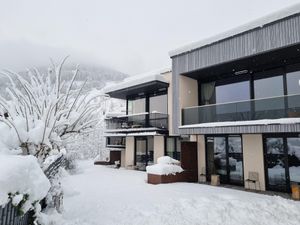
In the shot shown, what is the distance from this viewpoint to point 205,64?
13156mm

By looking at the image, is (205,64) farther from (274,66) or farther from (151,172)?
(151,172)

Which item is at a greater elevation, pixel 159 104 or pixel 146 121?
pixel 159 104

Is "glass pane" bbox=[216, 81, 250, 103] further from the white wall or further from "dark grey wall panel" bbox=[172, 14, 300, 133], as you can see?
Result: "dark grey wall panel" bbox=[172, 14, 300, 133]

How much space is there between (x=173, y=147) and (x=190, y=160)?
3.29 m

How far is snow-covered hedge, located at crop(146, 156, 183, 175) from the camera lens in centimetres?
1354

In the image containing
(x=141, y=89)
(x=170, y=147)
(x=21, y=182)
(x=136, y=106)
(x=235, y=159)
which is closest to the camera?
(x=21, y=182)

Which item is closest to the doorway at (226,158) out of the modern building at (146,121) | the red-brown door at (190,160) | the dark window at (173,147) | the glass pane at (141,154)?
the red-brown door at (190,160)

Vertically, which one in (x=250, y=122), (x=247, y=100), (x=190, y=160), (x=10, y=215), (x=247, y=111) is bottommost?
(x=10, y=215)

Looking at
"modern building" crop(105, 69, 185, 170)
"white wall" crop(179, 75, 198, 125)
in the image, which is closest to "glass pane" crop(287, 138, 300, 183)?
"white wall" crop(179, 75, 198, 125)

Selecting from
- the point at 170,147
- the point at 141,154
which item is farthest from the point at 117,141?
the point at 170,147

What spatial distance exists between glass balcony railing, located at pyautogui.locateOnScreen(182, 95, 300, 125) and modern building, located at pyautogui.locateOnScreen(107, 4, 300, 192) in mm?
37

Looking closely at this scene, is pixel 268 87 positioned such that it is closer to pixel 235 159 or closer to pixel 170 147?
pixel 235 159

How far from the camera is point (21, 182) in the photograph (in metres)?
4.43

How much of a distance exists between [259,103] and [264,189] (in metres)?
4.27
